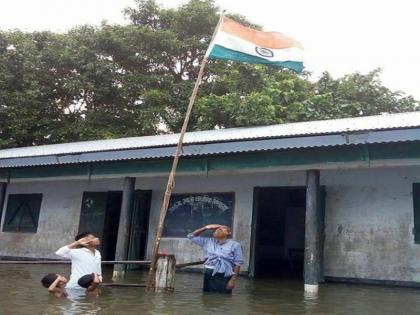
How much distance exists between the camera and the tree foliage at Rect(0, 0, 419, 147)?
21.2m

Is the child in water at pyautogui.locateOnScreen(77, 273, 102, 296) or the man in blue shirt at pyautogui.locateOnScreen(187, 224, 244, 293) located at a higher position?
the man in blue shirt at pyautogui.locateOnScreen(187, 224, 244, 293)

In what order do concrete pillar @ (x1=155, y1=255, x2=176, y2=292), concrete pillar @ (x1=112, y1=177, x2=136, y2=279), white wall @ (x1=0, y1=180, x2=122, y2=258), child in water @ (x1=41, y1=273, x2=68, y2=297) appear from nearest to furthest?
child in water @ (x1=41, y1=273, x2=68, y2=297)
concrete pillar @ (x1=155, y1=255, x2=176, y2=292)
concrete pillar @ (x1=112, y1=177, x2=136, y2=279)
white wall @ (x1=0, y1=180, x2=122, y2=258)

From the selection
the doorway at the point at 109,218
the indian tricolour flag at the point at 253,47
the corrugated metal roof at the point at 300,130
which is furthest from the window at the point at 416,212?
the doorway at the point at 109,218

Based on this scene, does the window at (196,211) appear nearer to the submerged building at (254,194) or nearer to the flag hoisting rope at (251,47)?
the submerged building at (254,194)

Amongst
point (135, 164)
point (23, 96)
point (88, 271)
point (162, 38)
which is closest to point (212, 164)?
point (135, 164)

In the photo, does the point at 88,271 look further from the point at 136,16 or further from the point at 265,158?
the point at 136,16

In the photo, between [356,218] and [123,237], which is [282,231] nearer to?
[356,218]

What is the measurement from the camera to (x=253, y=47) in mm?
8945

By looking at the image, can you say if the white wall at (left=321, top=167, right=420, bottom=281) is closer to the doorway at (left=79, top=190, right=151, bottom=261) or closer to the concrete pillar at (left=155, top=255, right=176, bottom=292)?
the concrete pillar at (left=155, top=255, right=176, bottom=292)

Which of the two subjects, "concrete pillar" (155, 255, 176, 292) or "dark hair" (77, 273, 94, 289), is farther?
"concrete pillar" (155, 255, 176, 292)

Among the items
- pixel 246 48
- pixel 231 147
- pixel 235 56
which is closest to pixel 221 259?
pixel 231 147

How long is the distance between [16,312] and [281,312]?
329 centimetres

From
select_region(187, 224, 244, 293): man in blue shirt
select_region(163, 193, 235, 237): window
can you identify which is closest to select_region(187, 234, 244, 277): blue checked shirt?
select_region(187, 224, 244, 293): man in blue shirt

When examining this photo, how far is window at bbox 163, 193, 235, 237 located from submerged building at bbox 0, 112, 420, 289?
0.09 ft
